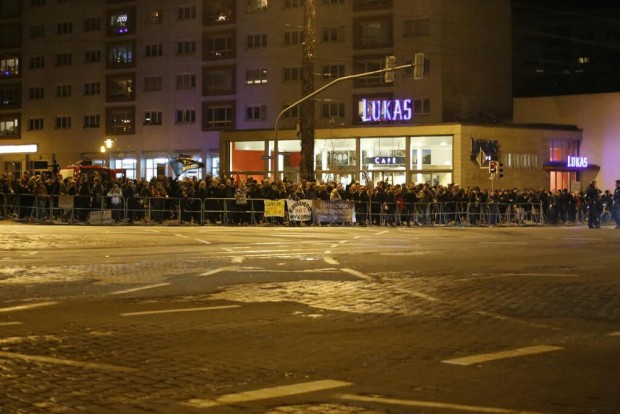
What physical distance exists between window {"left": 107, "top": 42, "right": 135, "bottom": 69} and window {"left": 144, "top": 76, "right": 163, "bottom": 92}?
2.26 m

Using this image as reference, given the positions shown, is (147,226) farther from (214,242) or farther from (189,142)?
(189,142)

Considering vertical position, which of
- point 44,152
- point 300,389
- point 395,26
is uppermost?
point 395,26

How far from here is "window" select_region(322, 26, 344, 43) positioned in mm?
71312

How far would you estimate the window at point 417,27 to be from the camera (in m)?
67.1

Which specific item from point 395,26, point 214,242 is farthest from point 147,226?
point 395,26

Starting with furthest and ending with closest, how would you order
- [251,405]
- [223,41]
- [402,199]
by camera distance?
[223,41] → [402,199] → [251,405]

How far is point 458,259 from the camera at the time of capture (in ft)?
66.7

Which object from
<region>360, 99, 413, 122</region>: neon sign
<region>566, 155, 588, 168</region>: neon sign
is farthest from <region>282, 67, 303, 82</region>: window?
<region>566, 155, 588, 168</region>: neon sign

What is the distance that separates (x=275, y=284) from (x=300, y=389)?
24.6 feet

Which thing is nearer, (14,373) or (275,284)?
(14,373)

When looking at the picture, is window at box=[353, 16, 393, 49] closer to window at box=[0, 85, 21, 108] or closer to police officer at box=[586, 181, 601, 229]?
police officer at box=[586, 181, 601, 229]

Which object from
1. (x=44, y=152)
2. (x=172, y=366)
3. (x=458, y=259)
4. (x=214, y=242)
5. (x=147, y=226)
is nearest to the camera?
(x=172, y=366)

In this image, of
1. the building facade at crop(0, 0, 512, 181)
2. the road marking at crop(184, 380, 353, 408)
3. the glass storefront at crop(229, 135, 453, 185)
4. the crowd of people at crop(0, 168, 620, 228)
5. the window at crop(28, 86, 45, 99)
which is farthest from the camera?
the window at crop(28, 86, 45, 99)

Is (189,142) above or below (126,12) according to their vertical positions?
below
